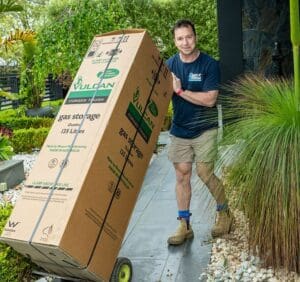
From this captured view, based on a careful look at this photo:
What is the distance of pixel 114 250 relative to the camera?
301 centimetres

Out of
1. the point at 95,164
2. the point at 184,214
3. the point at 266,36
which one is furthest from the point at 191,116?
the point at 266,36

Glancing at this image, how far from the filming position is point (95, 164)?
110 inches

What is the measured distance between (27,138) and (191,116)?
19.5 ft

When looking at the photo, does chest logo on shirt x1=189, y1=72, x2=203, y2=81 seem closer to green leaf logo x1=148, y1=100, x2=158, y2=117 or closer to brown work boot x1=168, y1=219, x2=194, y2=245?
green leaf logo x1=148, y1=100, x2=158, y2=117

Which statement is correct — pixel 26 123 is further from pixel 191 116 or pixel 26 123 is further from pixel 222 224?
pixel 222 224

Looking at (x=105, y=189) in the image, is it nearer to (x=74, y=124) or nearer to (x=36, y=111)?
(x=74, y=124)

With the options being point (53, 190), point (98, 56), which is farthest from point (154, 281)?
point (98, 56)

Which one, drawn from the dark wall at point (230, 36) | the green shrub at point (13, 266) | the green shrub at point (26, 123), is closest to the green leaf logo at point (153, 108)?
the green shrub at point (13, 266)

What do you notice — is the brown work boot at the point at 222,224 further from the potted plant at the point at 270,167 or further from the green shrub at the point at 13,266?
the green shrub at the point at 13,266

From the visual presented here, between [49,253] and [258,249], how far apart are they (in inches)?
51.6

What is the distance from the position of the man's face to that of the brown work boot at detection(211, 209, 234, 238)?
50.1 inches

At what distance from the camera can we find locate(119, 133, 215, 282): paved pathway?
11.6ft

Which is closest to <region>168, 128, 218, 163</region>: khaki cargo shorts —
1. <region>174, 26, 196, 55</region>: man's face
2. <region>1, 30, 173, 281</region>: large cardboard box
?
<region>1, 30, 173, 281</region>: large cardboard box

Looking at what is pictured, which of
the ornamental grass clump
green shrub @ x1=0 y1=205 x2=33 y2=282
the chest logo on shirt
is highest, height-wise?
the chest logo on shirt
